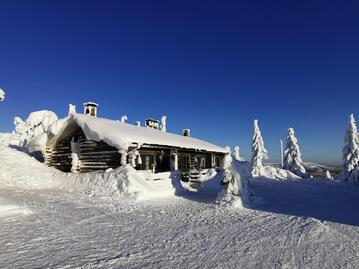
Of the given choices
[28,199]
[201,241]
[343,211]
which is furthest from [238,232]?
[28,199]

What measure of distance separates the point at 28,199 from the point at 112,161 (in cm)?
546

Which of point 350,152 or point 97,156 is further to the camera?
point 350,152

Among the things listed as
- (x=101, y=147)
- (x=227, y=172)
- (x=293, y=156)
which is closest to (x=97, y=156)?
(x=101, y=147)

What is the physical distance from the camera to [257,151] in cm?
4684

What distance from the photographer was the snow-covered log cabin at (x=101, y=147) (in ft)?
55.3

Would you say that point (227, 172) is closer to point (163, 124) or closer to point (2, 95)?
point (2, 95)

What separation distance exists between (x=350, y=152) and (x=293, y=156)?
37.0ft

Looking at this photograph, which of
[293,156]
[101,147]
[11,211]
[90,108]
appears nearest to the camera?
[11,211]

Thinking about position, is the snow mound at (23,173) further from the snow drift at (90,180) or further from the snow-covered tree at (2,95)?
the snow-covered tree at (2,95)

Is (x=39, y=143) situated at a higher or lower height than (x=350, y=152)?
higher

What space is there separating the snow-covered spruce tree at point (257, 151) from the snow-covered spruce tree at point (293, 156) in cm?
347

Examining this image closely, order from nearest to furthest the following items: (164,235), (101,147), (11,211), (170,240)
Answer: (170,240) → (164,235) → (11,211) → (101,147)

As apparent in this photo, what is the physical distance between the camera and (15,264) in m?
5.53

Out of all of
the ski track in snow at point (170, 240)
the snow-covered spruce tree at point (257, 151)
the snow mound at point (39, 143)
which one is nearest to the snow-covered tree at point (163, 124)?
the snow-covered spruce tree at point (257, 151)
